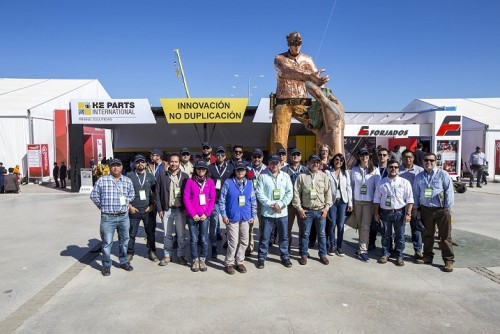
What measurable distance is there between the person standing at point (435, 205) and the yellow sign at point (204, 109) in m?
8.43

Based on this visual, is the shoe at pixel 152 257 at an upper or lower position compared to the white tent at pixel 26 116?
lower

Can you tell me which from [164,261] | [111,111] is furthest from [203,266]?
[111,111]

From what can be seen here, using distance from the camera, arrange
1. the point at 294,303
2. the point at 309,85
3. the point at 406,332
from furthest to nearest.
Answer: the point at 309,85 < the point at 294,303 < the point at 406,332

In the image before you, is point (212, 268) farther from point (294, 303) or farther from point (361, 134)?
point (361, 134)

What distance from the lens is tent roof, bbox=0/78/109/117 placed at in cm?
1803

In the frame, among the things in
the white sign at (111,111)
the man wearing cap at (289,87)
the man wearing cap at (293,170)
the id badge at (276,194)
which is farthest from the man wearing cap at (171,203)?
the white sign at (111,111)

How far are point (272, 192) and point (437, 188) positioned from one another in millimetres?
2190

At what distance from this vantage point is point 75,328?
3057 mm

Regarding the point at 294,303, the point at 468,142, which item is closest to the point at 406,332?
the point at 294,303

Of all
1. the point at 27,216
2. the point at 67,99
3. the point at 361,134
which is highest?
the point at 67,99

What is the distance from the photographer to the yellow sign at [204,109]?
12.2 meters

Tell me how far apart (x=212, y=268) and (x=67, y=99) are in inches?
811

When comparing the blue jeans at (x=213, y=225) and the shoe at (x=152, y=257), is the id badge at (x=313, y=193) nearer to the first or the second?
the blue jeans at (x=213, y=225)

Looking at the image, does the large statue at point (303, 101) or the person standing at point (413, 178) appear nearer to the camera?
the person standing at point (413, 178)
